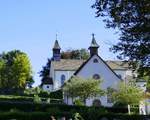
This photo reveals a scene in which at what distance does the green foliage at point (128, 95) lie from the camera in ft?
230

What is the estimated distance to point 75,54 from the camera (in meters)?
118

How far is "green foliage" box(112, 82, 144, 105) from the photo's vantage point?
7012 centimetres

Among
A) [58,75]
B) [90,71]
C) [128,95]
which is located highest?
[58,75]

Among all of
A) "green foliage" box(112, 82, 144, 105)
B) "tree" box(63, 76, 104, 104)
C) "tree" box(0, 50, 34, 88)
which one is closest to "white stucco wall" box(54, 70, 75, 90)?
"tree" box(0, 50, 34, 88)

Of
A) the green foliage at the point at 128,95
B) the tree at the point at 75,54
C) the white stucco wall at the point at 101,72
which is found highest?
the tree at the point at 75,54

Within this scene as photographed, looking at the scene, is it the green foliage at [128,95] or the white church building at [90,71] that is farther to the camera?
the white church building at [90,71]

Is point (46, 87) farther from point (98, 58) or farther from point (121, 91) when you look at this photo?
point (121, 91)

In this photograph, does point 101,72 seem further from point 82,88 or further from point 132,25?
point 132,25

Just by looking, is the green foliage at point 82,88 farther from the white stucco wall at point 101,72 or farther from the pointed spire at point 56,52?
the pointed spire at point 56,52

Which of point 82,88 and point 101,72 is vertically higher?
point 101,72

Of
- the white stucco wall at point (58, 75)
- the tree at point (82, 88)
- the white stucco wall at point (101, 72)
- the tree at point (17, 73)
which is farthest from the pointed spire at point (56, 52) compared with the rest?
the tree at point (82, 88)

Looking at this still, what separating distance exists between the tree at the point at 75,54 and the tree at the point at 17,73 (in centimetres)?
890

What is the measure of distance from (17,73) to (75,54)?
1702cm

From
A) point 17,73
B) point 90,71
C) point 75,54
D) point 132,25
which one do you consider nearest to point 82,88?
point 90,71
